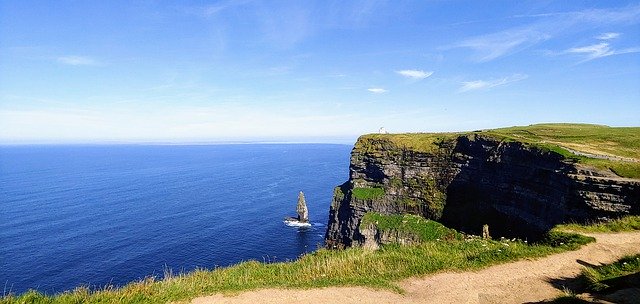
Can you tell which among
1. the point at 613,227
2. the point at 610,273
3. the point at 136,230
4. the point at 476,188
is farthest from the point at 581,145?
the point at 136,230

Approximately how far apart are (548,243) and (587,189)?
31.9 metres

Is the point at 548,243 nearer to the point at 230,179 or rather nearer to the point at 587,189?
the point at 587,189

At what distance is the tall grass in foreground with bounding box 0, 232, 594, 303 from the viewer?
16703 millimetres

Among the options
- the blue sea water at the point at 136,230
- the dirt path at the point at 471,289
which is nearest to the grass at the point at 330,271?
the dirt path at the point at 471,289

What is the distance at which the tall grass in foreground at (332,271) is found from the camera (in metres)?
16.7

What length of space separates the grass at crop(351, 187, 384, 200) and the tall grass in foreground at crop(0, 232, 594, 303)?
65.6m

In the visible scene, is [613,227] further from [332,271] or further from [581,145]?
[581,145]

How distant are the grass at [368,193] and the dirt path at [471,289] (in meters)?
69.3

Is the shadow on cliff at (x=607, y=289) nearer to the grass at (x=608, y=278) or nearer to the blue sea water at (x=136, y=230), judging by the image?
the grass at (x=608, y=278)

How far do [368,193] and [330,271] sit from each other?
72873 millimetres

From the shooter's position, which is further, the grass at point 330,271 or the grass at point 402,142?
the grass at point 402,142

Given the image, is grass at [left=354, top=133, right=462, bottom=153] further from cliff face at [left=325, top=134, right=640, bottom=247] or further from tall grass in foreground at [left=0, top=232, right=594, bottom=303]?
tall grass in foreground at [left=0, top=232, right=594, bottom=303]

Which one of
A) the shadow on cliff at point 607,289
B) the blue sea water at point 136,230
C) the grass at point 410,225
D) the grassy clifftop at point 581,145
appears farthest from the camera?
the grass at point 410,225

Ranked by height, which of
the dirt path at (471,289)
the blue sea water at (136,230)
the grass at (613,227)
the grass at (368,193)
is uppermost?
the grass at (613,227)
